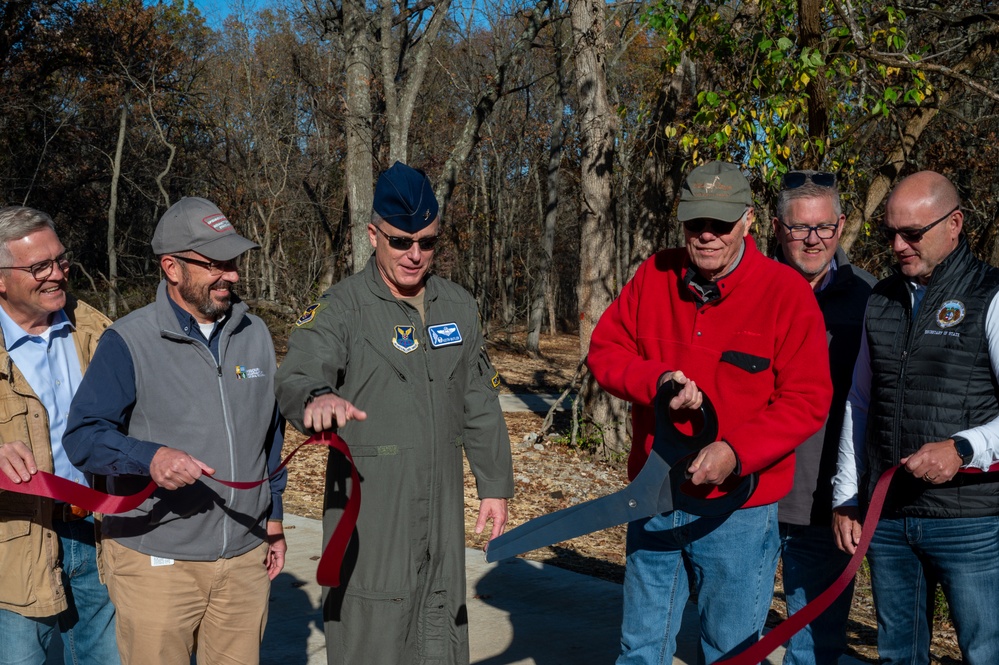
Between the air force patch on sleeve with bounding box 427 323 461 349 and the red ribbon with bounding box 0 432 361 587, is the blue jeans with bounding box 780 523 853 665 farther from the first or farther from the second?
the red ribbon with bounding box 0 432 361 587

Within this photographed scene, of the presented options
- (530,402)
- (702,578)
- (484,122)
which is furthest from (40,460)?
(484,122)

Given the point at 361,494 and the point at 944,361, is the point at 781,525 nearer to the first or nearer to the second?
the point at 944,361

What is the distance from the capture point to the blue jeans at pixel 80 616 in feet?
10.3

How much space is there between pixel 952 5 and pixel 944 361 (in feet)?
26.3

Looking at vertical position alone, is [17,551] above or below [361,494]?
below

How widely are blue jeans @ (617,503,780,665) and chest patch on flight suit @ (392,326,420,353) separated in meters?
1.00

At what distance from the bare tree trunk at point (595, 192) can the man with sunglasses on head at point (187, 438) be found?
6.06 meters

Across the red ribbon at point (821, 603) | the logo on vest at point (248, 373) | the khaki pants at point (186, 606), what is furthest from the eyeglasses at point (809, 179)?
the khaki pants at point (186, 606)

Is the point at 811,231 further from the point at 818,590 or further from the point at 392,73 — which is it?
the point at 392,73

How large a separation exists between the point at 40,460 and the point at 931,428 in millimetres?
2932

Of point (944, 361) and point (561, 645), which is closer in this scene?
point (944, 361)

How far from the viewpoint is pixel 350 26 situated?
1135cm

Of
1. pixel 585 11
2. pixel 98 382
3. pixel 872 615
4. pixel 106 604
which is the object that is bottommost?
pixel 872 615

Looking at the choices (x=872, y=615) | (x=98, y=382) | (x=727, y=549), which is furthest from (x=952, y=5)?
(x=98, y=382)
